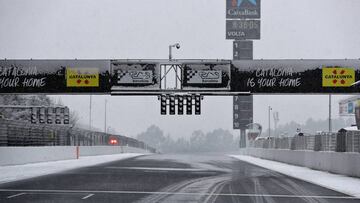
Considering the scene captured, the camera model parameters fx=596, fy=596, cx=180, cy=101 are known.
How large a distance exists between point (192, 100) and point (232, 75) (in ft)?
11.3

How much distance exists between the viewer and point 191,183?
18219 millimetres

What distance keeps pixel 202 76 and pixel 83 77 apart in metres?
7.30

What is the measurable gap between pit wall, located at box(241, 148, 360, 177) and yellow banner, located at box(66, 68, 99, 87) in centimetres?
1268

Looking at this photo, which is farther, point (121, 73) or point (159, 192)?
point (121, 73)

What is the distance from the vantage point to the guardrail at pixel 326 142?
883 inches

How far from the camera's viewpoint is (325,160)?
2648cm

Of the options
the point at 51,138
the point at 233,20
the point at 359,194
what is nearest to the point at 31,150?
the point at 51,138

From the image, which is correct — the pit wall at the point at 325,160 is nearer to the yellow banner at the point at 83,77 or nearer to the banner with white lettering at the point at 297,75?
the banner with white lettering at the point at 297,75

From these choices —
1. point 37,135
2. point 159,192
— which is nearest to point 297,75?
point 37,135

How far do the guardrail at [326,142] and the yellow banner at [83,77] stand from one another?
1248 centimetres

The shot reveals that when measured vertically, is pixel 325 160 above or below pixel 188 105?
below

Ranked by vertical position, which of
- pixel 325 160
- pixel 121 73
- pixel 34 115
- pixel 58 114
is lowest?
pixel 325 160

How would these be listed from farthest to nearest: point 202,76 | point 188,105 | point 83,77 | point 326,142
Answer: point 188,105 < point 83,77 < point 202,76 < point 326,142

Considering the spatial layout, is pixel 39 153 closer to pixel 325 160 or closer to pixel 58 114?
pixel 325 160
